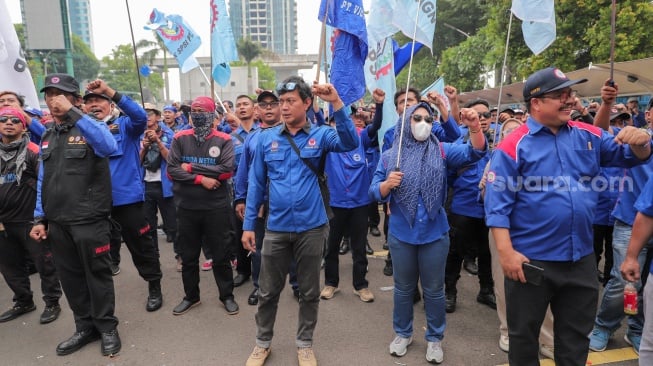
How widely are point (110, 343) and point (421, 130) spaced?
3.11 m

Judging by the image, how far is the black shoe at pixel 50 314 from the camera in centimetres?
417

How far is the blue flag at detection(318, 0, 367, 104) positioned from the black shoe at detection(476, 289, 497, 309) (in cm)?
239

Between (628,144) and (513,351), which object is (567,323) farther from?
(628,144)

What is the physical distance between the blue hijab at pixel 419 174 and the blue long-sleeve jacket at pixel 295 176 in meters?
0.53

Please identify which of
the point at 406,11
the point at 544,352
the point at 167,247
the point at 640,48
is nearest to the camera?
the point at 544,352

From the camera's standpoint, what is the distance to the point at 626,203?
Answer: 3414 millimetres

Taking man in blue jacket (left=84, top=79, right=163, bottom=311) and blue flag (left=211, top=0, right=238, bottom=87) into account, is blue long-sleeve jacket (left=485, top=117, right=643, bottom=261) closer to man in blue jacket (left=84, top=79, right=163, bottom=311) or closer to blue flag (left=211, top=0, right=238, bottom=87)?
man in blue jacket (left=84, top=79, right=163, bottom=311)

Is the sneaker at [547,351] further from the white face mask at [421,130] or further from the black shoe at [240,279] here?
the black shoe at [240,279]

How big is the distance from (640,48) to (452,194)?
34.6 feet

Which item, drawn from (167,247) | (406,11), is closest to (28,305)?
(167,247)

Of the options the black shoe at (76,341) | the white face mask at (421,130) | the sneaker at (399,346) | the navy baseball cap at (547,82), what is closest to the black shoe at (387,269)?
the sneaker at (399,346)

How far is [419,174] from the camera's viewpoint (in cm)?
319

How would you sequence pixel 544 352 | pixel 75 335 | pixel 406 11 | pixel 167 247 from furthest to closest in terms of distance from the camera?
1. pixel 167 247
2. pixel 406 11
3. pixel 75 335
4. pixel 544 352

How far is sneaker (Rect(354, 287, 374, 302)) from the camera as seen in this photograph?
14.7ft
